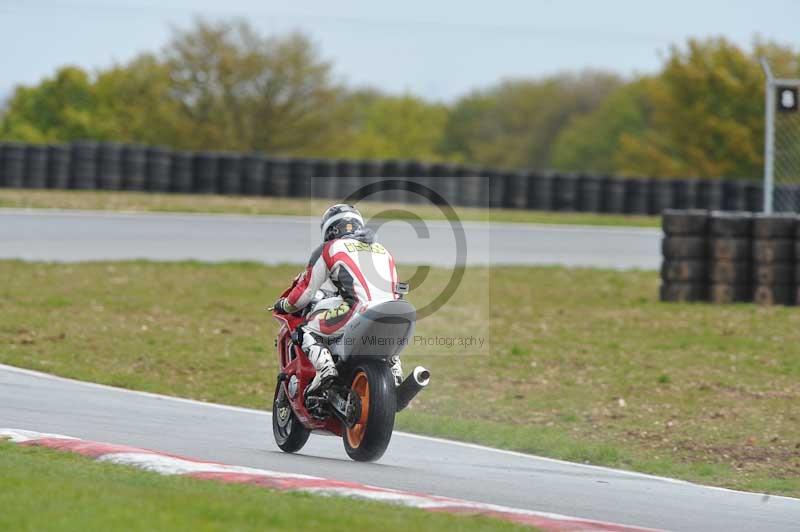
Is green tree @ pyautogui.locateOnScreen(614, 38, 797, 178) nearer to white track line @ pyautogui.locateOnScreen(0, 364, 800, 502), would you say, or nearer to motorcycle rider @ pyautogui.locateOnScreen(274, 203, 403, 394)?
white track line @ pyautogui.locateOnScreen(0, 364, 800, 502)

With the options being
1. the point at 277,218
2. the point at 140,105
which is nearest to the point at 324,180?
the point at 277,218

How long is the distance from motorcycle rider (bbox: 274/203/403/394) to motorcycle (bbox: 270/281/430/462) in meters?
0.07

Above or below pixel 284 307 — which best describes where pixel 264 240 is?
above

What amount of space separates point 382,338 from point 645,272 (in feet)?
46.3

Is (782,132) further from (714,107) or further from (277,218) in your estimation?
(714,107)

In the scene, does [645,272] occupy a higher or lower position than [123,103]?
lower

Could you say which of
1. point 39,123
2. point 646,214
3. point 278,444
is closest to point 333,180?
point 646,214

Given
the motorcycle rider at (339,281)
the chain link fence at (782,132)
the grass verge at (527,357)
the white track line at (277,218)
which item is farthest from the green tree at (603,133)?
the motorcycle rider at (339,281)

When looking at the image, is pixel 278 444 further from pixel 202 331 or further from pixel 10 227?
pixel 10 227

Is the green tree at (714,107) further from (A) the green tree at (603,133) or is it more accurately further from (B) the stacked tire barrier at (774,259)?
(A) the green tree at (603,133)

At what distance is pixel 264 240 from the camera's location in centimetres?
2217

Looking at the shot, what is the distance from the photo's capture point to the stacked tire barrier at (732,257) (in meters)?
16.3

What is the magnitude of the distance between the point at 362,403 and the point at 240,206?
62.4 ft

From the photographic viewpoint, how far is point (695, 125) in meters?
45.8
